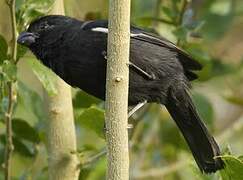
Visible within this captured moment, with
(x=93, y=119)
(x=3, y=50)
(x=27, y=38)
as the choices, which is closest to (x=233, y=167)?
(x=93, y=119)

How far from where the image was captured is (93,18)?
454 cm

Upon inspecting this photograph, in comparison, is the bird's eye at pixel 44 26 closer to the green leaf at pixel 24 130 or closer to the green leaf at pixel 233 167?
the green leaf at pixel 24 130

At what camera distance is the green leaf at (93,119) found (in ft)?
12.0

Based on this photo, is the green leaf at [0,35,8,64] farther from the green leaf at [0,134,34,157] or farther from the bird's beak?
the green leaf at [0,134,34,157]

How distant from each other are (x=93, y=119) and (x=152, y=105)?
1363 millimetres

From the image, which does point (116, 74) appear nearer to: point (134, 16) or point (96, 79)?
point (96, 79)

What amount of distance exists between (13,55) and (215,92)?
8.82ft

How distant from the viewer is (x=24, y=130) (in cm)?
401

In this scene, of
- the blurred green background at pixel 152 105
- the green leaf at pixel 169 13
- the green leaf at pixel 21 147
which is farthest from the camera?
the green leaf at pixel 169 13

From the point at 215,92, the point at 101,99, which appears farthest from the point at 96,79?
the point at 215,92

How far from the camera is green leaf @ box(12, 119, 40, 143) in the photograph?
4.00m

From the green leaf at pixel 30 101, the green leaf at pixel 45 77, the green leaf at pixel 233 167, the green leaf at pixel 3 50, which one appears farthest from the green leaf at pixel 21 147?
the green leaf at pixel 233 167

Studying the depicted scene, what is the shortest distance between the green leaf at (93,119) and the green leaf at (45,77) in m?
0.23

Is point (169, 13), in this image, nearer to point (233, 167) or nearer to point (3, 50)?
point (3, 50)
